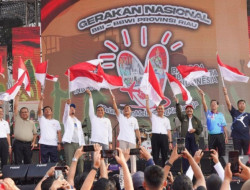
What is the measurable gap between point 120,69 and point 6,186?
970 centimetres

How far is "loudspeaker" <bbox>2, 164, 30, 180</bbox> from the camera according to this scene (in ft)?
32.0

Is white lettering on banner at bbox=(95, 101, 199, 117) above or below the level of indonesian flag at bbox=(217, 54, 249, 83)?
below

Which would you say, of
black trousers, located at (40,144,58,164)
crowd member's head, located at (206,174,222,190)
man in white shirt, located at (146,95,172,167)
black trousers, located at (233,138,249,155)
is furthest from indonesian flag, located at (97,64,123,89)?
crowd member's head, located at (206,174,222,190)

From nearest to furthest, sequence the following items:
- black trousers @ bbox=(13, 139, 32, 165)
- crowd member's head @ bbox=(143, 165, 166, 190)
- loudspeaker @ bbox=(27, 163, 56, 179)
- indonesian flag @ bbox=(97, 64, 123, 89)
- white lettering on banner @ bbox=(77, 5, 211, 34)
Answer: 1. crowd member's head @ bbox=(143, 165, 166, 190)
2. loudspeaker @ bbox=(27, 163, 56, 179)
3. black trousers @ bbox=(13, 139, 32, 165)
4. indonesian flag @ bbox=(97, 64, 123, 89)
5. white lettering on banner @ bbox=(77, 5, 211, 34)

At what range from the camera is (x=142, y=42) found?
13.2 metres

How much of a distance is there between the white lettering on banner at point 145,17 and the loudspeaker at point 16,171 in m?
4.70

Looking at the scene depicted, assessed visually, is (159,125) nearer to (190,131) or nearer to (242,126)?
(190,131)

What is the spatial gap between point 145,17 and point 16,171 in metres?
5.39

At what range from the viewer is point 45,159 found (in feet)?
35.0

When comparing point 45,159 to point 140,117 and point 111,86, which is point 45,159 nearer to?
point 111,86

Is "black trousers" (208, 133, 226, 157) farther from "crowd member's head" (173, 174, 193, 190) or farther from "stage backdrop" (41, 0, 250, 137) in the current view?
"crowd member's head" (173, 174, 193, 190)

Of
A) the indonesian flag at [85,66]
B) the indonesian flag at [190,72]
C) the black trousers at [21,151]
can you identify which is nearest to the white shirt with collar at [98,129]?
the indonesian flag at [85,66]

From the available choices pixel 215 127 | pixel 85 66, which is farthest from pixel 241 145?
pixel 85 66

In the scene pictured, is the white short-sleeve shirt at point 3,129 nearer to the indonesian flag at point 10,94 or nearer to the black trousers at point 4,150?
the black trousers at point 4,150
